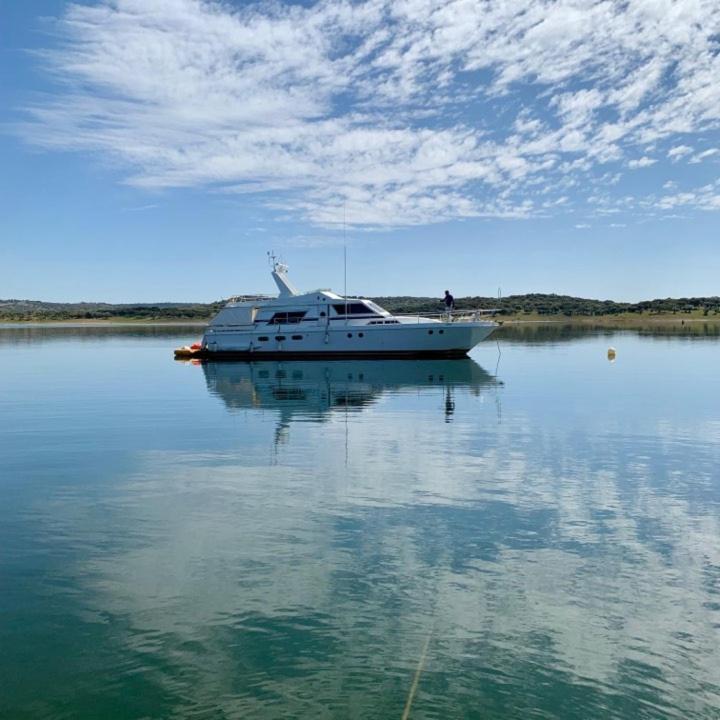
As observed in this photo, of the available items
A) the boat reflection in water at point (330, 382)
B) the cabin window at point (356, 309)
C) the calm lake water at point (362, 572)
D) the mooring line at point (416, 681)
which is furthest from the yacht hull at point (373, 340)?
the mooring line at point (416, 681)

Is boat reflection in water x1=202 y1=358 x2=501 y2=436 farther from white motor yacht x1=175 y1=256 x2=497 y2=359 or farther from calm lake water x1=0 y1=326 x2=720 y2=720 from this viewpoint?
calm lake water x1=0 y1=326 x2=720 y2=720

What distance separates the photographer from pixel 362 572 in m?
9.89

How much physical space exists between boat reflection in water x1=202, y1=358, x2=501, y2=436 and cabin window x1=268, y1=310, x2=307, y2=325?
155 inches

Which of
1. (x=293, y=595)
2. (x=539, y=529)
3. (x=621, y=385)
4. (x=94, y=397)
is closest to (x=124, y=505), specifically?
(x=293, y=595)

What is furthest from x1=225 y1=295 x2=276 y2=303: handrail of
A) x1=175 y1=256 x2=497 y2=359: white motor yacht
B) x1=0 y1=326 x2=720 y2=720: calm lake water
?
x1=0 y1=326 x2=720 y2=720: calm lake water

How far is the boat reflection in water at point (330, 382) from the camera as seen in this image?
30.5m

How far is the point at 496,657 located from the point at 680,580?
12.2ft

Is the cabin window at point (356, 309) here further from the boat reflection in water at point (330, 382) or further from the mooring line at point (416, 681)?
the mooring line at point (416, 681)

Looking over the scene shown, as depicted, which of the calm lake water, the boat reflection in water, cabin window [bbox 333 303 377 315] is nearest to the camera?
the calm lake water

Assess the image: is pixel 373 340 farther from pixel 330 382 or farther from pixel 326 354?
pixel 330 382

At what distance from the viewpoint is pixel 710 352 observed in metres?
61.1

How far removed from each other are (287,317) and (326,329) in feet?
15.0

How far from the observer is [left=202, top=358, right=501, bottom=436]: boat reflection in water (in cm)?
3052

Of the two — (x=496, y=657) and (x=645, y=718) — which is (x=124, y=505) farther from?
(x=645, y=718)
